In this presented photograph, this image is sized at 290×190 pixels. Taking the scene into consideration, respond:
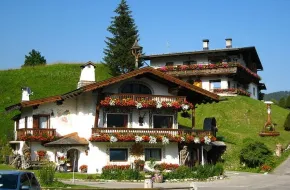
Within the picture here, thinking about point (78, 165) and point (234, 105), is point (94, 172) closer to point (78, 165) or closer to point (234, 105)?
point (78, 165)

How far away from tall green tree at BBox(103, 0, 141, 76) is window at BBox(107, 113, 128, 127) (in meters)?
30.5

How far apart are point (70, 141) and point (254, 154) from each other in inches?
585

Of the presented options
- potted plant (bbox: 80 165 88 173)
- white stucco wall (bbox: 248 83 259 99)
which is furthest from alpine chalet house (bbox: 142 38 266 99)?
potted plant (bbox: 80 165 88 173)

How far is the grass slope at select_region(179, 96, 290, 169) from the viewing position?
42.9 meters

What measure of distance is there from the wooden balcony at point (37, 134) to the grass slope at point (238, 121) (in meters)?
15.3

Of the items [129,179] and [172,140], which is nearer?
[129,179]

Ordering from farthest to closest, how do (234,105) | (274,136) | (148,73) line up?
(234,105), (274,136), (148,73)

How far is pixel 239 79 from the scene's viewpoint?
60750 mm

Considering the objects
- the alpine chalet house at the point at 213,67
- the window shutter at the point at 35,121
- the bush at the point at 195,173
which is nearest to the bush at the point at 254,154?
the bush at the point at 195,173

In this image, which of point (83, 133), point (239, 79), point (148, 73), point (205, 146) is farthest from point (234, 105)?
point (83, 133)

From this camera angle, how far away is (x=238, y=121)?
166 feet

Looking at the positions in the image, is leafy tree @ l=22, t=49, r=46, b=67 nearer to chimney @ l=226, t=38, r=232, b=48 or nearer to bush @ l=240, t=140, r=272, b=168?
chimney @ l=226, t=38, r=232, b=48

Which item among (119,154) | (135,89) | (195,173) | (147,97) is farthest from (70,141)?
(195,173)

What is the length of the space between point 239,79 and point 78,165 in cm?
3073
